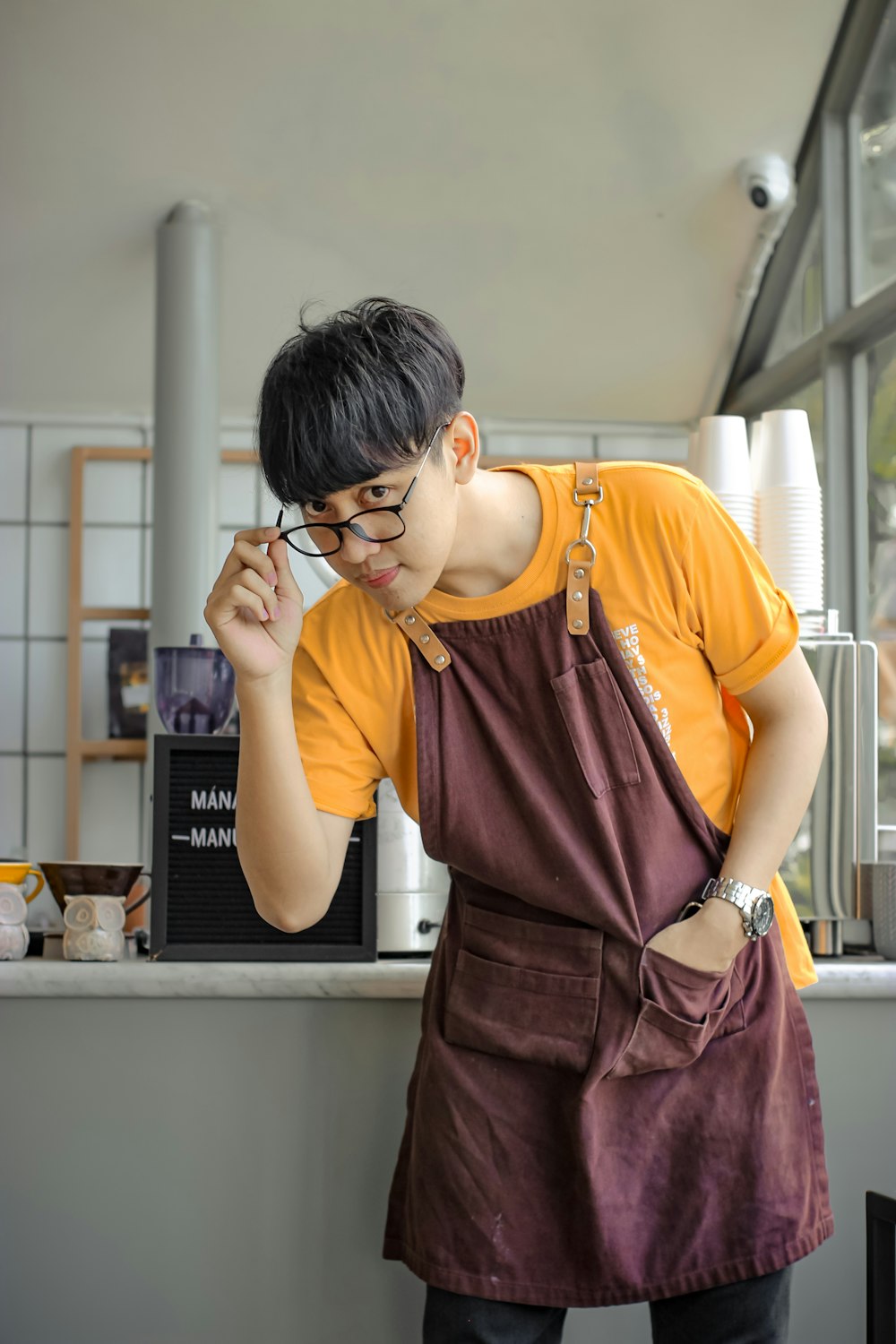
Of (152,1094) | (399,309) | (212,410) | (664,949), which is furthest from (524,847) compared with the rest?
(212,410)

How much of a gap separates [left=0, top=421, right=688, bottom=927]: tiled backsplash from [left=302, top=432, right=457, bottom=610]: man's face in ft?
8.28

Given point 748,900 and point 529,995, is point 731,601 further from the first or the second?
point 529,995

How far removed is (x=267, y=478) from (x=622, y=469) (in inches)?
12.9

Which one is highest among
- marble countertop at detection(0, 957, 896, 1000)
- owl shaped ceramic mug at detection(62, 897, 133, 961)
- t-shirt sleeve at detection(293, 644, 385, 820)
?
t-shirt sleeve at detection(293, 644, 385, 820)

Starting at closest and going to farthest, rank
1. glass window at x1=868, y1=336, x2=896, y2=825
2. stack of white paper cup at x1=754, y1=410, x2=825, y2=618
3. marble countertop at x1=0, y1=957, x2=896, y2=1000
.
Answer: marble countertop at x1=0, y1=957, x2=896, y2=1000 < stack of white paper cup at x1=754, y1=410, x2=825, y2=618 < glass window at x1=868, y1=336, x2=896, y2=825

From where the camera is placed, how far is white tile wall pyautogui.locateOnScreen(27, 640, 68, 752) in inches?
142

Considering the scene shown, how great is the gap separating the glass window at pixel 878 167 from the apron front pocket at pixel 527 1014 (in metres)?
2.09

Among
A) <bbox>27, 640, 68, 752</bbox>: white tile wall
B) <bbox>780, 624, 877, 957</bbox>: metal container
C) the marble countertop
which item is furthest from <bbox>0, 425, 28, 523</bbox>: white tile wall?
<bbox>780, 624, 877, 957</bbox>: metal container

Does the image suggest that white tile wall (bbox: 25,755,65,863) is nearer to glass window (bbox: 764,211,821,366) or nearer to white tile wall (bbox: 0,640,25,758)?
white tile wall (bbox: 0,640,25,758)

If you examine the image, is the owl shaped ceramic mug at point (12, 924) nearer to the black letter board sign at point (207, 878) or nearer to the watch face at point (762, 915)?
the black letter board sign at point (207, 878)

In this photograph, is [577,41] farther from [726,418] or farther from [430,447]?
[430,447]

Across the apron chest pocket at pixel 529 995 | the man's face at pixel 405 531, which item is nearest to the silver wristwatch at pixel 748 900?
the apron chest pocket at pixel 529 995

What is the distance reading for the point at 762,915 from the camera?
116 cm

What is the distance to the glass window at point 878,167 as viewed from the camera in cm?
280
